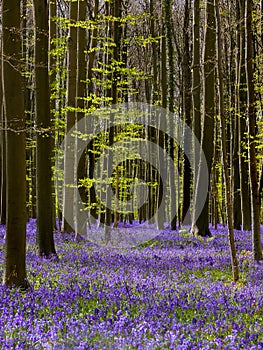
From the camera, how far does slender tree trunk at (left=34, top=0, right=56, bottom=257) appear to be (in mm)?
12828

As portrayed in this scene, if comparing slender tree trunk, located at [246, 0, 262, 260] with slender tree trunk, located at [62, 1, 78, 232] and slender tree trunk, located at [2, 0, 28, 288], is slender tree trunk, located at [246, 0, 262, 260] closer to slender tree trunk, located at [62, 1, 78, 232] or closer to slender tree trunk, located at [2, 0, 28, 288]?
slender tree trunk, located at [2, 0, 28, 288]

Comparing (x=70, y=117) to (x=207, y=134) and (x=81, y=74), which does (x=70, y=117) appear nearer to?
(x=81, y=74)

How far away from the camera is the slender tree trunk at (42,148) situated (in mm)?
12828

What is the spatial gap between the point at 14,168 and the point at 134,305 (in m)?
3.15

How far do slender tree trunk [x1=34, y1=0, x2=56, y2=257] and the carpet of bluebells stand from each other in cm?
70

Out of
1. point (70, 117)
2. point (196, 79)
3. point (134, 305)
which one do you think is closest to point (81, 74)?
point (70, 117)

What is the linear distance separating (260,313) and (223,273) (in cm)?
399

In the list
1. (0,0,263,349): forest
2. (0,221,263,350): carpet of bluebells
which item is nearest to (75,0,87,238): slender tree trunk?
(0,0,263,349): forest

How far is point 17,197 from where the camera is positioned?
8617 mm

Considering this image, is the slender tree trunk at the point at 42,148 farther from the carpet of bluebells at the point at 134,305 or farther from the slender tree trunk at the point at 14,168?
the slender tree trunk at the point at 14,168

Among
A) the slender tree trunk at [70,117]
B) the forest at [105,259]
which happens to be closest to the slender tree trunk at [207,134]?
the forest at [105,259]

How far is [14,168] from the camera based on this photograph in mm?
8586

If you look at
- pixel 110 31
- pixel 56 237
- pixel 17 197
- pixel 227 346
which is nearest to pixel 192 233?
pixel 56 237

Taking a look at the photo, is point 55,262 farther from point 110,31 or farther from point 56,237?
point 110,31
